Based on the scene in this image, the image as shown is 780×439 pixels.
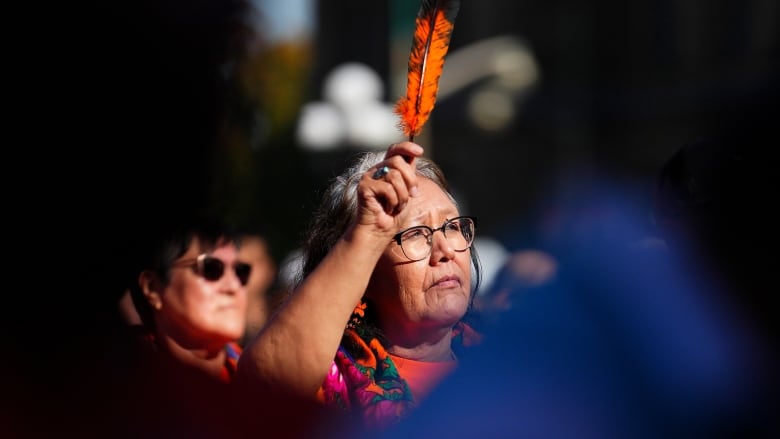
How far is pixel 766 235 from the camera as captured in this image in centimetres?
193

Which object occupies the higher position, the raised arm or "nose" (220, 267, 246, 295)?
the raised arm

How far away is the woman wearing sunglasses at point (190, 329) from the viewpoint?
179 centimetres

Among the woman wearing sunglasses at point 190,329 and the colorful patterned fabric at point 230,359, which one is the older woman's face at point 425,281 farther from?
the colorful patterned fabric at point 230,359

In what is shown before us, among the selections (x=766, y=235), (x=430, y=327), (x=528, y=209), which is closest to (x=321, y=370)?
(x=430, y=327)

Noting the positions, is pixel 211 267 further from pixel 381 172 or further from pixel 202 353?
pixel 381 172

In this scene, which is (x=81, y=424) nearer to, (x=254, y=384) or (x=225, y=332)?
(x=254, y=384)

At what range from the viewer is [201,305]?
10.4ft

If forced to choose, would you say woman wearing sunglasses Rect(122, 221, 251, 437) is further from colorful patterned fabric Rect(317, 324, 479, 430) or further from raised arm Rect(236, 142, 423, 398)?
colorful patterned fabric Rect(317, 324, 479, 430)

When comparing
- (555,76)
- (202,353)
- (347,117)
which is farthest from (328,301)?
(555,76)

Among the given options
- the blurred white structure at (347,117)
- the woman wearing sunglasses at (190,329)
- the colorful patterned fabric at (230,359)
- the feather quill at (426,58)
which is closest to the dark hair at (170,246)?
the woman wearing sunglasses at (190,329)

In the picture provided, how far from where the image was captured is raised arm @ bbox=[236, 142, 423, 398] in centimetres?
205

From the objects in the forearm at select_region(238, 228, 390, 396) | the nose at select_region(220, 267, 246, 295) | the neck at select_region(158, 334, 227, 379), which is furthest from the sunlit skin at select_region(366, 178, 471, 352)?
the nose at select_region(220, 267, 246, 295)

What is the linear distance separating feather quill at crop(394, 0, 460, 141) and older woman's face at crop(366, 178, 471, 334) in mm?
226

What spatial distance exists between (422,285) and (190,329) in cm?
89
